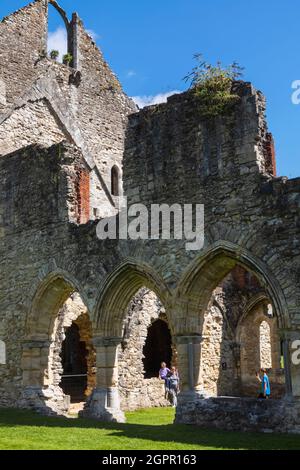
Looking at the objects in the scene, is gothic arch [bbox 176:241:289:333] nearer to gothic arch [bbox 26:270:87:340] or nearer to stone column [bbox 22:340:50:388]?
gothic arch [bbox 26:270:87:340]

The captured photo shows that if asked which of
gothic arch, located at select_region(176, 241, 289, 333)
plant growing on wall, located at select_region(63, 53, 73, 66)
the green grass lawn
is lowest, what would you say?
the green grass lawn

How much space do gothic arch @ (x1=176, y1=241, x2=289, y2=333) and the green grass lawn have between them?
2203 mm

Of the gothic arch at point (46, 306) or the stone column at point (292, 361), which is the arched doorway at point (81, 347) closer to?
the gothic arch at point (46, 306)

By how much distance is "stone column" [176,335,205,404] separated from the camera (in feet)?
39.4

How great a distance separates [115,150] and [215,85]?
10.7 metres

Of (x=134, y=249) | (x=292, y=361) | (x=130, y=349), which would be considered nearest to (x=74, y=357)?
(x=130, y=349)

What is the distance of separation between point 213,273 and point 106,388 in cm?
350

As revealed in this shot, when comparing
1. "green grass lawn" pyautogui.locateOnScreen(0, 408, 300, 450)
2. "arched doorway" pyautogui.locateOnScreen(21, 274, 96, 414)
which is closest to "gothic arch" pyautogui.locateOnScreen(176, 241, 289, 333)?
"green grass lawn" pyautogui.locateOnScreen(0, 408, 300, 450)

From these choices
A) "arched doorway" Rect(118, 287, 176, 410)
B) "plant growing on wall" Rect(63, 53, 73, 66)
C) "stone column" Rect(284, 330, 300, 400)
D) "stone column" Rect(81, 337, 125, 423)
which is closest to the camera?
"stone column" Rect(284, 330, 300, 400)

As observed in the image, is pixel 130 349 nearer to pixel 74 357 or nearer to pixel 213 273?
pixel 213 273

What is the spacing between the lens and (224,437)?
10.0 metres

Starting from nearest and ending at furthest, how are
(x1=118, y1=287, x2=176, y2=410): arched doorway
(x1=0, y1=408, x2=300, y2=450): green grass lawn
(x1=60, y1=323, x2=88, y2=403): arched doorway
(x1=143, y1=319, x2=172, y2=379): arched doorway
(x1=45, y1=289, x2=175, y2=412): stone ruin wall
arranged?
(x1=0, y1=408, x2=300, y2=450): green grass lawn
(x1=45, y1=289, x2=175, y2=412): stone ruin wall
(x1=118, y1=287, x2=176, y2=410): arched doorway
(x1=143, y1=319, x2=172, y2=379): arched doorway
(x1=60, y1=323, x2=88, y2=403): arched doorway
